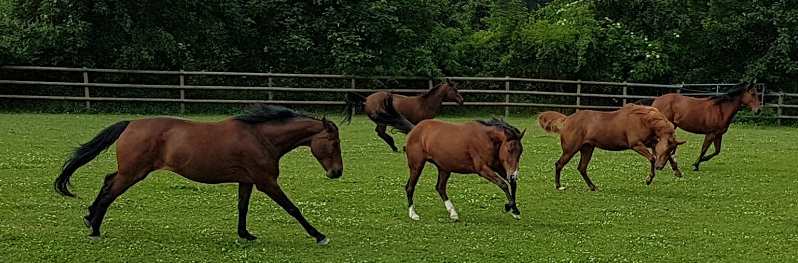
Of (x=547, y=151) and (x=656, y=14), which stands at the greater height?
(x=656, y=14)

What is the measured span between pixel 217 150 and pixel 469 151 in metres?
2.92

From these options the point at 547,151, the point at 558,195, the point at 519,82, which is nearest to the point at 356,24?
the point at 519,82

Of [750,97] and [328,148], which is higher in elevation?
[328,148]

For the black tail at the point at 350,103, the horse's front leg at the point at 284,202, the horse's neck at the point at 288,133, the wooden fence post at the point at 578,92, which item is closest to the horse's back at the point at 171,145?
the horse's neck at the point at 288,133

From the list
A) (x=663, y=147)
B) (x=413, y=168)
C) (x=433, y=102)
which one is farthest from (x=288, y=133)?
(x=433, y=102)

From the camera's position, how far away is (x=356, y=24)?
94.7 feet

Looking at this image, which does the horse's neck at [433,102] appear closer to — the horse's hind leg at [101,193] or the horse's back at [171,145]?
the horse's back at [171,145]

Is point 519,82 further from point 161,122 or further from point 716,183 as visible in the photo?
point 161,122

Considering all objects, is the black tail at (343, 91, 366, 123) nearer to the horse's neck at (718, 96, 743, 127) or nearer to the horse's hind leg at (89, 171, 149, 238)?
the horse's neck at (718, 96, 743, 127)

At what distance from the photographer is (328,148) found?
7965 millimetres

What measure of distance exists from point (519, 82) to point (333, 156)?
23059 millimetres

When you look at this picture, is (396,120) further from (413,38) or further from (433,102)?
(413,38)

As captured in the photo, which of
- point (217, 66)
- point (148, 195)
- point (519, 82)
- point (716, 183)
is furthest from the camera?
point (519, 82)

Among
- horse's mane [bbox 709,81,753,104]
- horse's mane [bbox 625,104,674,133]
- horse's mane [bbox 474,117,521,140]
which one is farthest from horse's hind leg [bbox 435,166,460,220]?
horse's mane [bbox 709,81,753,104]
